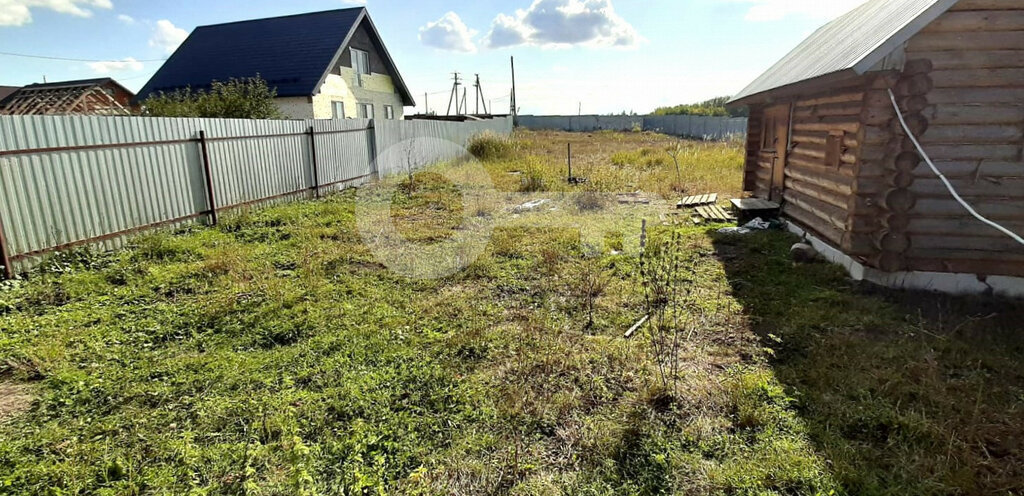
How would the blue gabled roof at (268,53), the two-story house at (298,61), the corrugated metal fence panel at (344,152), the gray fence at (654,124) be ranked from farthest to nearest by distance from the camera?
the gray fence at (654,124) → the blue gabled roof at (268,53) → the two-story house at (298,61) → the corrugated metal fence panel at (344,152)

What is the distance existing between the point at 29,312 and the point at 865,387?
6.50 m

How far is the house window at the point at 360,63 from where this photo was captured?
65.8ft

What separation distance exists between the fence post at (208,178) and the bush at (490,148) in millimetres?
10820

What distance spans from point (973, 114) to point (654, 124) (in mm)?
36364

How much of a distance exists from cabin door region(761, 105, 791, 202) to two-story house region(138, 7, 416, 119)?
13984mm

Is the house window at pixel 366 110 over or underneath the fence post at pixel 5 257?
over

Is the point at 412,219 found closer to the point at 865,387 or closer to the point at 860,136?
the point at 860,136

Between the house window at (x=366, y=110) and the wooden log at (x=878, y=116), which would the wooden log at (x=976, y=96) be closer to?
the wooden log at (x=878, y=116)

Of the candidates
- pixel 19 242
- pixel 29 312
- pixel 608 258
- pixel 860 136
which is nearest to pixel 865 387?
pixel 860 136

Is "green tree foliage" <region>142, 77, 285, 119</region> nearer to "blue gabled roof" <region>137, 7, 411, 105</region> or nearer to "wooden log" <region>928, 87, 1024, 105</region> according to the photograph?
"blue gabled roof" <region>137, 7, 411, 105</region>

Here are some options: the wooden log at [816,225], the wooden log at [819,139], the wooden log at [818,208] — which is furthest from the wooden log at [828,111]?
the wooden log at [816,225]

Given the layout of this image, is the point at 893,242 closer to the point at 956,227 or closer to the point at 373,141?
the point at 956,227

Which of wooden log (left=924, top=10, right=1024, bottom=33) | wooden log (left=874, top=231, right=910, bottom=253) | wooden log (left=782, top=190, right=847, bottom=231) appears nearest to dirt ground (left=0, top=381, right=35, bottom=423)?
wooden log (left=874, top=231, right=910, bottom=253)

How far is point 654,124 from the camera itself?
3919cm
